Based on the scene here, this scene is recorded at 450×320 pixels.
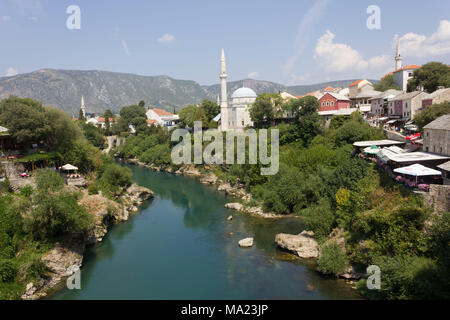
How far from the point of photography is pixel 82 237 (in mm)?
16438

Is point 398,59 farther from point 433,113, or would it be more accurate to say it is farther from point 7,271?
point 7,271

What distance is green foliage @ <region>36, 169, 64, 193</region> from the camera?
17188 mm

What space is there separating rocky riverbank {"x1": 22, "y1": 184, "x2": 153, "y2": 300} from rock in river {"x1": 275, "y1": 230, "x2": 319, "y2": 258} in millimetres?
9328

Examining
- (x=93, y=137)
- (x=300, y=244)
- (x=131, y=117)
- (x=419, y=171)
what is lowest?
(x=300, y=244)

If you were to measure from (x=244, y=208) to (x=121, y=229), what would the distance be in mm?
7949

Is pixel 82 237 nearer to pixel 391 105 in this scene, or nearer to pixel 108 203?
pixel 108 203

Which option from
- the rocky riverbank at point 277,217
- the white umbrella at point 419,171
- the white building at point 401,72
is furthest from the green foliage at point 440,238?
the white building at point 401,72

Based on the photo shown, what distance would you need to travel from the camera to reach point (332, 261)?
516 inches

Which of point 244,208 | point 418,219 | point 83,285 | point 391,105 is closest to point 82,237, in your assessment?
point 83,285

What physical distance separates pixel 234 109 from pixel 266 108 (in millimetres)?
7876

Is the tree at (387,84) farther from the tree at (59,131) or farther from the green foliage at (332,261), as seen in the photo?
the tree at (59,131)

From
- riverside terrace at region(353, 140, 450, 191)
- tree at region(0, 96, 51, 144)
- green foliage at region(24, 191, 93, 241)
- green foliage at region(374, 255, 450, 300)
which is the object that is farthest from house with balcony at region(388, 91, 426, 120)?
tree at region(0, 96, 51, 144)

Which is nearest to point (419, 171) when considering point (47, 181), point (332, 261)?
point (332, 261)

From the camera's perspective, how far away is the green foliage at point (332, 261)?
1305 cm
